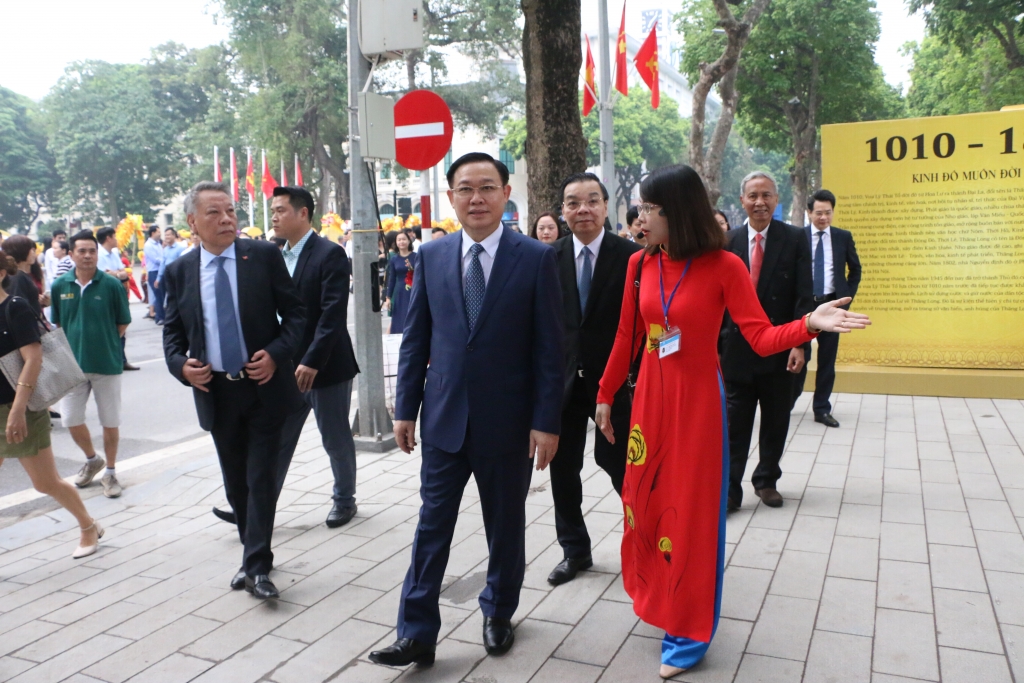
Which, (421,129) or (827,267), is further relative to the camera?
(827,267)

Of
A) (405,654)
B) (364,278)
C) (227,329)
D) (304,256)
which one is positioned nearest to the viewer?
(405,654)

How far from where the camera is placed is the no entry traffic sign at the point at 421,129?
719 cm

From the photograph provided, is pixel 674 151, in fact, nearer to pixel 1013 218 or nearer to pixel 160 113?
pixel 160 113

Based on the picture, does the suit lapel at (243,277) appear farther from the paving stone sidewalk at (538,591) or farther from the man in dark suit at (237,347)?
the paving stone sidewalk at (538,591)

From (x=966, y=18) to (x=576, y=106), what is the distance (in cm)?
1779

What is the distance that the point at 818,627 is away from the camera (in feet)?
12.6

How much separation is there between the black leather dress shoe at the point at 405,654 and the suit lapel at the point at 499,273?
1.20m

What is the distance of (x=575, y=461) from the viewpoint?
4488 millimetres

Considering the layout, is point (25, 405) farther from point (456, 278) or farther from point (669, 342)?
point (669, 342)

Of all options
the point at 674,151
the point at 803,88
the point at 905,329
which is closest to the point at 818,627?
the point at 905,329

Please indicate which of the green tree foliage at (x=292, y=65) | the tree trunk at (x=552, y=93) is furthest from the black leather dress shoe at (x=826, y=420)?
the green tree foliage at (x=292, y=65)

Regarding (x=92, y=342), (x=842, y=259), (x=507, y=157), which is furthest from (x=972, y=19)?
(x=507, y=157)

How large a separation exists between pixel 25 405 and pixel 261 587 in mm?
1628

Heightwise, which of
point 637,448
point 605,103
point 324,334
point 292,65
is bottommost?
point 637,448
